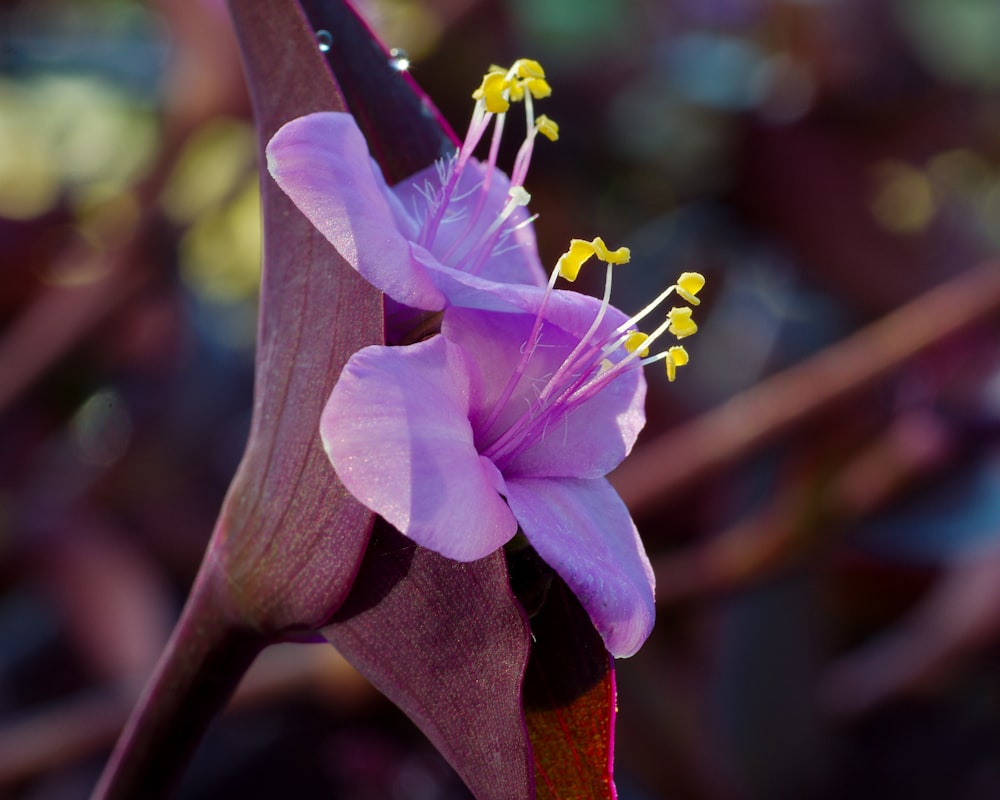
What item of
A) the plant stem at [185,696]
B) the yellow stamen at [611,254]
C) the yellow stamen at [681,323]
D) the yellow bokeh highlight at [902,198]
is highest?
the yellow stamen at [611,254]

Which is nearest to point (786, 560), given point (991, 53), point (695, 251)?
point (695, 251)

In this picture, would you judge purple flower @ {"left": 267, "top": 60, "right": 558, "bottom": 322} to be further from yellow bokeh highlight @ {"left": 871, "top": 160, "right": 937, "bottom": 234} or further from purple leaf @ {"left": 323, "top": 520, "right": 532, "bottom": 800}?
yellow bokeh highlight @ {"left": 871, "top": 160, "right": 937, "bottom": 234}

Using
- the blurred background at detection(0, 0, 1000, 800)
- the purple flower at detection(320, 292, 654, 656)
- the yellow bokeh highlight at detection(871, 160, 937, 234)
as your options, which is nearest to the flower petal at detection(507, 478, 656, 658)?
the purple flower at detection(320, 292, 654, 656)

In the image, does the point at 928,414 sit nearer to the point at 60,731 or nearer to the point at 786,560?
the point at 786,560

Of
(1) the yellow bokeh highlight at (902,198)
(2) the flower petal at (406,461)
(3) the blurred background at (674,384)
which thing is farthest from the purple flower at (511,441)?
(1) the yellow bokeh highlight at (902,198)

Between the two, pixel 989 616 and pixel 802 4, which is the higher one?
pixel 802 4

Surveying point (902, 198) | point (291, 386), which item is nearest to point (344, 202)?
point (291, 386)

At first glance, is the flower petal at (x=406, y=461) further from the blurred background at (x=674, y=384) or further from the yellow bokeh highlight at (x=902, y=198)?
the yellow bokeh highlight at (x=902, y=198)

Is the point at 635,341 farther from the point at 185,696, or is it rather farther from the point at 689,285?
the point at 185,696
